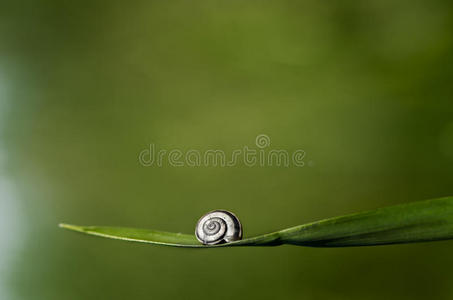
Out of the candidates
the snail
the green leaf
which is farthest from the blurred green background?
the green leaf

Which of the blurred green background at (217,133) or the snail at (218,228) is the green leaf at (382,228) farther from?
the blurred green background at (217,133)

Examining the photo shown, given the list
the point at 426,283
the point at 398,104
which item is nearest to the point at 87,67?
the point at 398,104

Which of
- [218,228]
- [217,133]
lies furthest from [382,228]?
[217,133]

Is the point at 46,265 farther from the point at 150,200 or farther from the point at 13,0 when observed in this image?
the point at 13,0

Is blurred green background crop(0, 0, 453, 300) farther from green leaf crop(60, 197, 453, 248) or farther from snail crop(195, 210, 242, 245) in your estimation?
green leaf crop(60, 197, 453, 248)

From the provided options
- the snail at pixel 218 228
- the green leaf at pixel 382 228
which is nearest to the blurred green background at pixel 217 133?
the snail at pixel 218 228

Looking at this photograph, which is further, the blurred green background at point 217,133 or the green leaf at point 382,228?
the blurred green background at point 217,133

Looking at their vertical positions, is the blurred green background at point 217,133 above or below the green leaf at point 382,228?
above
